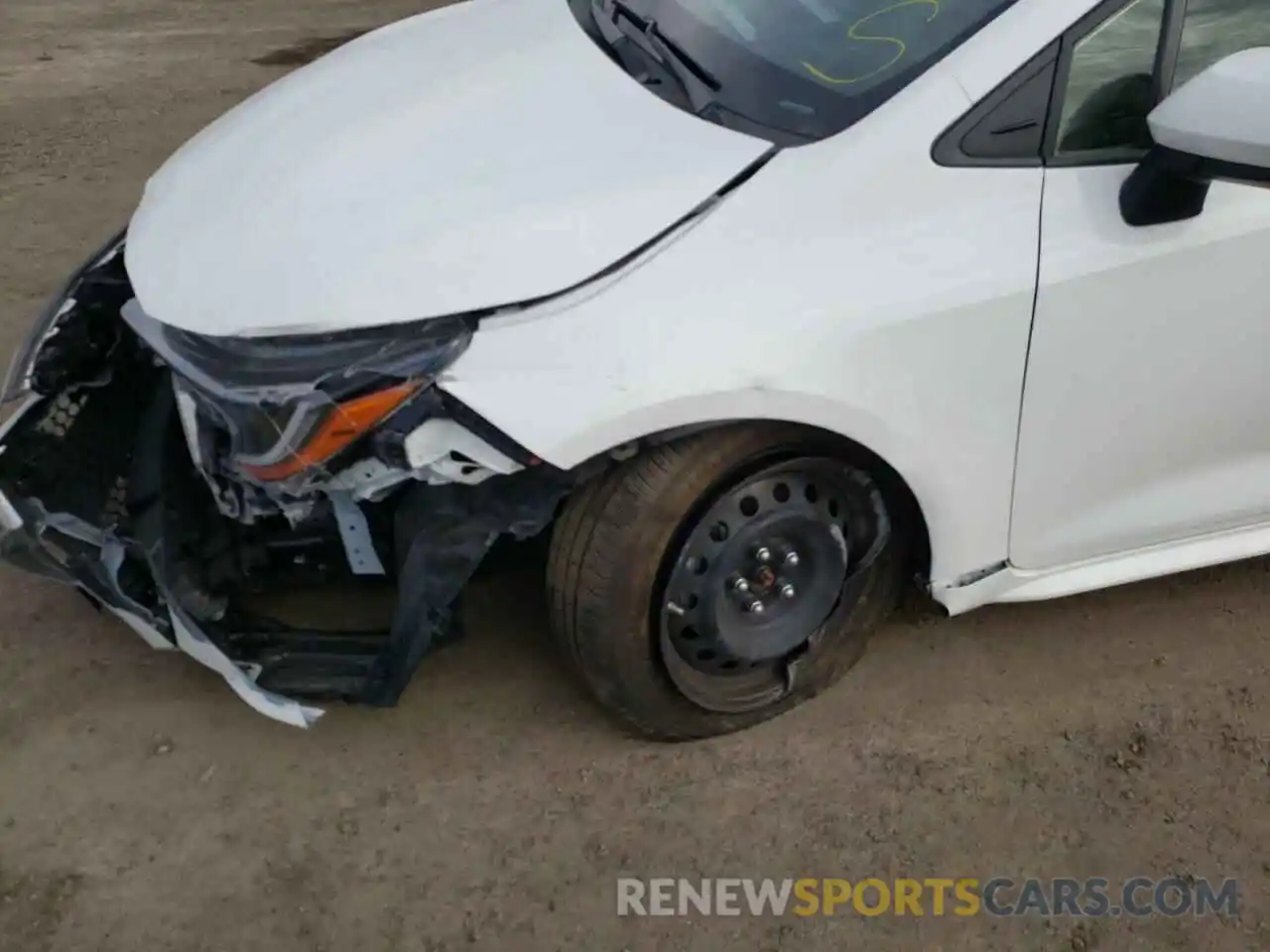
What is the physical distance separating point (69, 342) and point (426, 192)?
956 millimetres

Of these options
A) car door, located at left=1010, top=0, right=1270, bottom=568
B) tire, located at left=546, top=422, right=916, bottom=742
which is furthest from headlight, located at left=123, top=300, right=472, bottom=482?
car door, located at left=1010, top=0, right=1270, bottom=568

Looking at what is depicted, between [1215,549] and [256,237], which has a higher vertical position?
[256,237]

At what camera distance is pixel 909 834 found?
94.0 inches

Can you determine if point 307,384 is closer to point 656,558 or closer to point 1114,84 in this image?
point 656,558

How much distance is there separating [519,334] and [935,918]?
4.34 feet

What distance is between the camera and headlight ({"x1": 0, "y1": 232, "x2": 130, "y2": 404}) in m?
2.56

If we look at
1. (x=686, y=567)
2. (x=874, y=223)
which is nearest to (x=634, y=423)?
(x=686, y=567)

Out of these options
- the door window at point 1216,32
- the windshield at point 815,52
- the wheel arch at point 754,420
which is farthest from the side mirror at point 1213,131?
the wheel arch at point 754,420

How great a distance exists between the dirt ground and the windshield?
1267mm

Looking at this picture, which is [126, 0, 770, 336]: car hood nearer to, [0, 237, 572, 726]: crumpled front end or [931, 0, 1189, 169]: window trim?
[0, 237, 572, 726]: crumpled front end

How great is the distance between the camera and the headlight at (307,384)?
2.04m

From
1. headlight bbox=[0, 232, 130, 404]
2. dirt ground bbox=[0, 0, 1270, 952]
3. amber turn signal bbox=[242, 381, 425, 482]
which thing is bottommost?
dirt ground bbox=[0, 0, 1270, 952]

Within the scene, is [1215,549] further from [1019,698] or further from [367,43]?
[367,43]

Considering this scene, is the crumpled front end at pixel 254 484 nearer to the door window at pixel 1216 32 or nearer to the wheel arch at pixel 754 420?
the wheel arch at pixel 754 420
